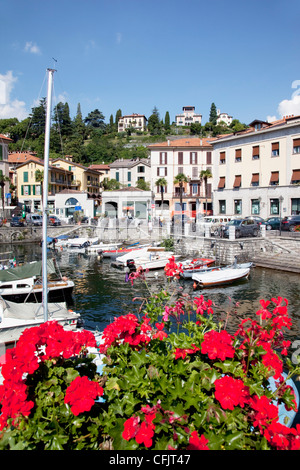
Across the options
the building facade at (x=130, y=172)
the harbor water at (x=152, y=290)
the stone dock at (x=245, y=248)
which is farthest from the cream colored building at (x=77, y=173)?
the harbor water at (x=152, y=290)

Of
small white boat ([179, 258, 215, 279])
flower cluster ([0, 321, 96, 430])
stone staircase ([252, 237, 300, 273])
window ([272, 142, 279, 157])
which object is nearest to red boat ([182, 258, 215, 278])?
small white boat ([179, 258, 215, 279])

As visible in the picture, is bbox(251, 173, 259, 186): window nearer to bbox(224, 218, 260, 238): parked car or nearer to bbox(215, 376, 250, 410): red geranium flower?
bbox(224, 218, 260, 238): parked car

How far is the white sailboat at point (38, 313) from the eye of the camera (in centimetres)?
1138

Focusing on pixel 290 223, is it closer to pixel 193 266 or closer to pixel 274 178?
pixel 274 178

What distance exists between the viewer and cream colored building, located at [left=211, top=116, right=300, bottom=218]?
38.8m

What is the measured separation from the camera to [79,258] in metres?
35.0

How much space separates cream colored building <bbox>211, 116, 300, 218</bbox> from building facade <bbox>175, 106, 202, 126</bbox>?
126952 mm

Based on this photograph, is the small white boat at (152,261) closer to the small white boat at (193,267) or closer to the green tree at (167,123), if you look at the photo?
the small white boat at (193,267)

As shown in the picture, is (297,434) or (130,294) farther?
(130,294)

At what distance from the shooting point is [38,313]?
1318cm
